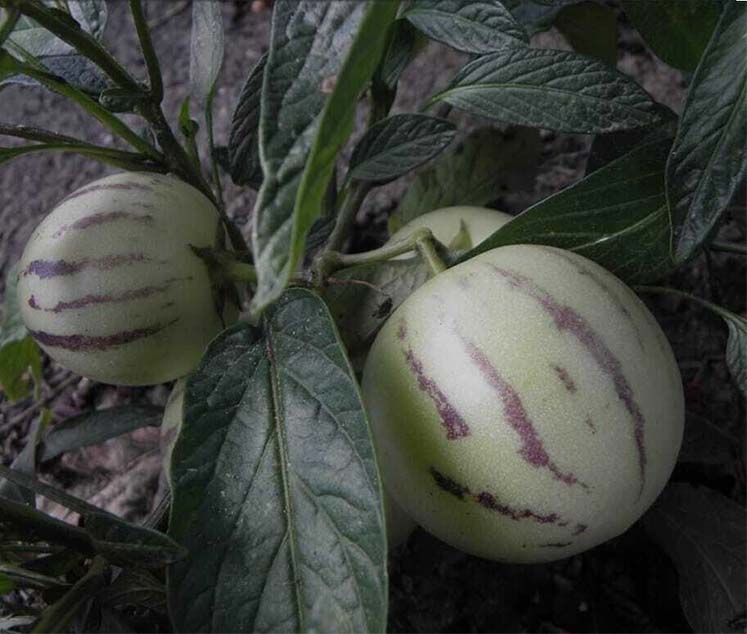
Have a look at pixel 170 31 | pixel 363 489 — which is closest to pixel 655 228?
pixel 363 489

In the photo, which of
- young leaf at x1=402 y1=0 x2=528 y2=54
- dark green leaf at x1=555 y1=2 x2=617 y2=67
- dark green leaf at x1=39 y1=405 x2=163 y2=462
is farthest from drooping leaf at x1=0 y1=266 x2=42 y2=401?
dark green leaf at x1=555 y1=2 x2=617 y2=67

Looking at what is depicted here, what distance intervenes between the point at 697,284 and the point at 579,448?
61 centimetres

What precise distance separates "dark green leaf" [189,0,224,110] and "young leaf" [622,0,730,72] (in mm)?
421

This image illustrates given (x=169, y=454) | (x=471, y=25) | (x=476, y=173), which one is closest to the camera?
(x=471, y=25)

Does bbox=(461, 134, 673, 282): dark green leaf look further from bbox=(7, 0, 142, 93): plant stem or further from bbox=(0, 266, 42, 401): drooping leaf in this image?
bbox=(0, 266, 42, 401): drooping leaf

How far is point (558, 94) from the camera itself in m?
0.76

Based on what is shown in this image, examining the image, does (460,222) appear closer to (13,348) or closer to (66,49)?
(66,49)

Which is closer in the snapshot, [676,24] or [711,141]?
[711,141]

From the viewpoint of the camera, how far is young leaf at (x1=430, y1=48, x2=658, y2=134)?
2.43 feet

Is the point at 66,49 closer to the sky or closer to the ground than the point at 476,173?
closer to the sky

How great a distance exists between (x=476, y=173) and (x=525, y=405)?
1.90 ft

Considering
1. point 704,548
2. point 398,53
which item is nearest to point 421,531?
point 704,548

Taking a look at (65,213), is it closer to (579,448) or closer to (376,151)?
(376,151)

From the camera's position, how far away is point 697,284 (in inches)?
44.4
